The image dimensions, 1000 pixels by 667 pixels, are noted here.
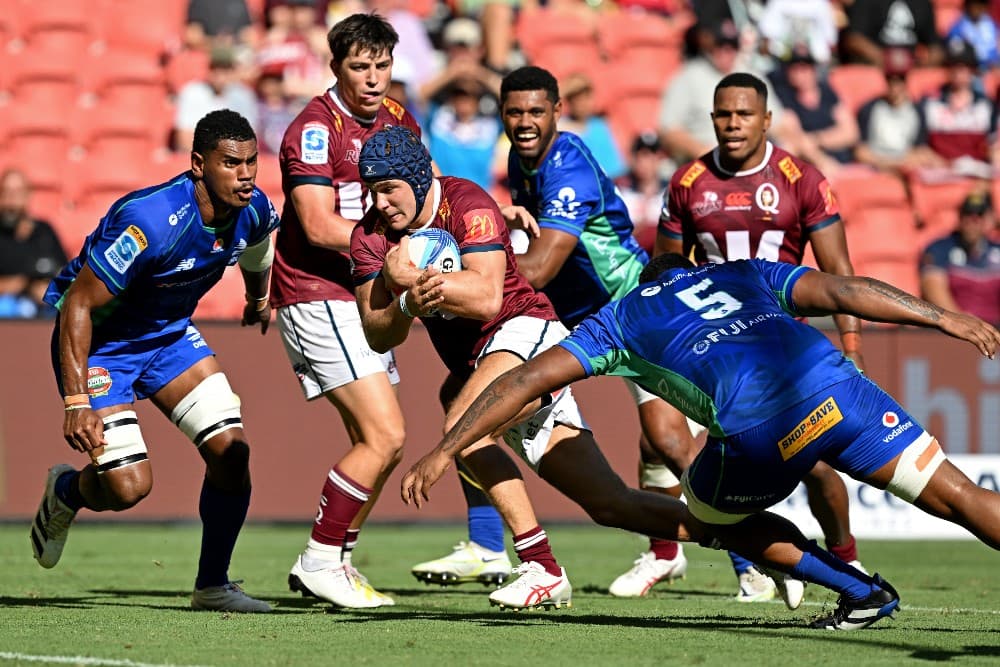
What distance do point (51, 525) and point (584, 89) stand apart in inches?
360

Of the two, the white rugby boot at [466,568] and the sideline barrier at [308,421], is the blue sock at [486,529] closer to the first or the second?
the white rugby boot at [466,568]

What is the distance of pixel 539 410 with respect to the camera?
730 centimetres

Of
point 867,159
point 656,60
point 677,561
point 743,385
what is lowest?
point 677,561

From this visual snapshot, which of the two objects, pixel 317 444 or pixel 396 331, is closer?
pixel 396 331

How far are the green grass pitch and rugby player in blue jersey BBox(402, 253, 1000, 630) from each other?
0.54 metres

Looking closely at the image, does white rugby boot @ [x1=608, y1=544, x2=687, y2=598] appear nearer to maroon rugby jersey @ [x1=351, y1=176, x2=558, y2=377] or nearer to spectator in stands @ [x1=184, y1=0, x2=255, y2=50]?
maroon rugby jersey @ [x1=351, y1=176, x2=558, y2=377]

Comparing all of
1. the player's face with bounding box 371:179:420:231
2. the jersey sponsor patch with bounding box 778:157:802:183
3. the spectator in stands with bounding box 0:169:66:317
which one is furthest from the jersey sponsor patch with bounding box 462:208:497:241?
the spectator in stands with bounding box 0:169:66:317

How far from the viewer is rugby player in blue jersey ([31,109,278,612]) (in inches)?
294

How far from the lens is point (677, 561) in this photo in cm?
914

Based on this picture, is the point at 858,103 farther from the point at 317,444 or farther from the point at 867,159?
the point at 317,444

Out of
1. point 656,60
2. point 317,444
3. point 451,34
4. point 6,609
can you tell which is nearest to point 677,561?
point 6,609

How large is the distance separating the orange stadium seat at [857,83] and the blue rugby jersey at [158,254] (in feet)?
38.9

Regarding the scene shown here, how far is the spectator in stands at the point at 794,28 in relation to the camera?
59.0 feet

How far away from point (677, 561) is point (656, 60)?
10.5 metres
